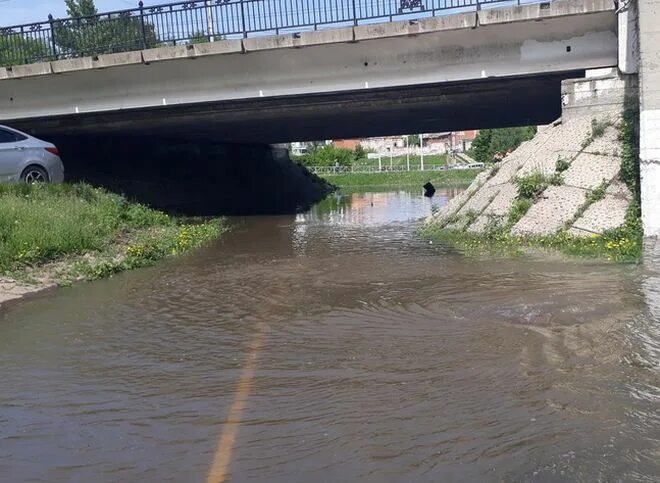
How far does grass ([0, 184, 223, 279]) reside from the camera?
468 inches

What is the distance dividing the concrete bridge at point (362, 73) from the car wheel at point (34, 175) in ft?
10.1

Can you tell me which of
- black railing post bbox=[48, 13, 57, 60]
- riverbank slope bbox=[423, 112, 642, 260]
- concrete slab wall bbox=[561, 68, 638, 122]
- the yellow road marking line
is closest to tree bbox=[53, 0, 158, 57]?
black railing post bbox=[48, 13, 57, 60]

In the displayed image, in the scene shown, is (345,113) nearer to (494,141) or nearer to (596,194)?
(596,194)

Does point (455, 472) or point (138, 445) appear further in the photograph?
point (138, 445)

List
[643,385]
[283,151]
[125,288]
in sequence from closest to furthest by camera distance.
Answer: [643,385], [125,288], [283,151]

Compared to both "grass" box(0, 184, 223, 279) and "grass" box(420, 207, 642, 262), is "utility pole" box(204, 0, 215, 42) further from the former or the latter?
"grass" box(420, 207, 642, 262)

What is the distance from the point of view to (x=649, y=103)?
40.3 feet

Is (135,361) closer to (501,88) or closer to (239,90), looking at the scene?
(239,90)

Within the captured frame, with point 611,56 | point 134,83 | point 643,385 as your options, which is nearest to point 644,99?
point 611,56

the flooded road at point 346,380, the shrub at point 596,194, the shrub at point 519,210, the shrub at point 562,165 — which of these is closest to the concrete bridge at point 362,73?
the shrub at point 596,194

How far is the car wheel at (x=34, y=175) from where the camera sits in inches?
710

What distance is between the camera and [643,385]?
532cm

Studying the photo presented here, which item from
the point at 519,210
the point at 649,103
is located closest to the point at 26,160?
the point at 519,210

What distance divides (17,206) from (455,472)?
11462 mm
